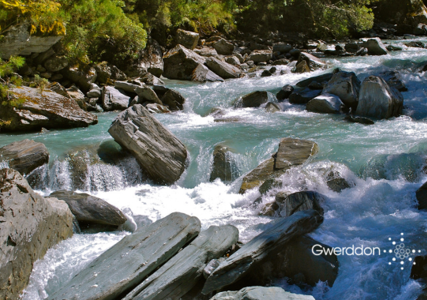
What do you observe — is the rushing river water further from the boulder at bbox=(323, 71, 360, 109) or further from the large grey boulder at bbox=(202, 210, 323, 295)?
the boulder at bbox=(323, 71, 360, 109)

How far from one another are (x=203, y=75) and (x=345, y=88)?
19.9ft

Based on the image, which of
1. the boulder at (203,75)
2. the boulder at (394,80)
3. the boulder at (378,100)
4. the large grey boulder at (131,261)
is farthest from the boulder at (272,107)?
the large grey boulder at (131,261)

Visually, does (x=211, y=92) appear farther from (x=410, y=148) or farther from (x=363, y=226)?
(x=363, y=226)

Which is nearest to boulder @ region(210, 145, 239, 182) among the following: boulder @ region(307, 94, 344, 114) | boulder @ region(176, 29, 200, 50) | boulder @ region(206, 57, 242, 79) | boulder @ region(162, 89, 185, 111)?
Answer: boulder @ region(307, 94, 344, 114)

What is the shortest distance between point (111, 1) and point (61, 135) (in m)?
7.72

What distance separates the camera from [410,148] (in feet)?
24.4

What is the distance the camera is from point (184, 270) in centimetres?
413

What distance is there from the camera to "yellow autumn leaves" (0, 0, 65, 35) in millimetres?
9672

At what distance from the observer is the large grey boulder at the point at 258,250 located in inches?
158

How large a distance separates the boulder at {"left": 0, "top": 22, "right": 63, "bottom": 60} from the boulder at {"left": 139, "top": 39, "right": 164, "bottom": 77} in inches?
166

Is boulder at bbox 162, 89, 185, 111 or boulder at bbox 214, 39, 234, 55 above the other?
boulder at bbox 214, 39, 234, 55

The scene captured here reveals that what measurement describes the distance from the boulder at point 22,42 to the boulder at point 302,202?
29.7 feet

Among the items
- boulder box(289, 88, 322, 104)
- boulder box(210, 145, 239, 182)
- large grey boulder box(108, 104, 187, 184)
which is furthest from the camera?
boulder box(289, 88, 322, 104)

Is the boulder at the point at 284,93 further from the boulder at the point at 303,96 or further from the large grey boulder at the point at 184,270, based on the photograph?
the large grey boulder at the point at 184,270
